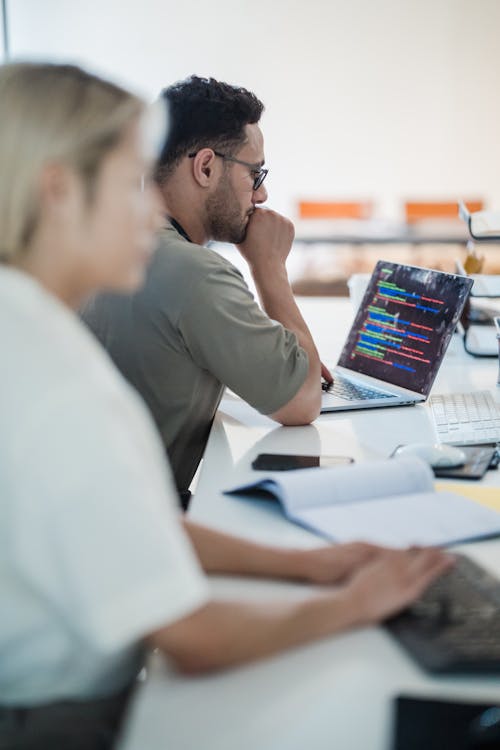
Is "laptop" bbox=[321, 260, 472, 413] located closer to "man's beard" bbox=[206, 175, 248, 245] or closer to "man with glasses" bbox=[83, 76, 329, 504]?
"man with glasses" bbox=[83, 76, 329, 504]

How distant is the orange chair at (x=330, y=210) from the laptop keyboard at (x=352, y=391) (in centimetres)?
466

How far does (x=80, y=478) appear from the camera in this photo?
0.76 m

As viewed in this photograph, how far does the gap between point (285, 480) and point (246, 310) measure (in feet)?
1.79

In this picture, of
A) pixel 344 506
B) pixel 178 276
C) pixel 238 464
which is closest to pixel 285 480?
pixel 344 506

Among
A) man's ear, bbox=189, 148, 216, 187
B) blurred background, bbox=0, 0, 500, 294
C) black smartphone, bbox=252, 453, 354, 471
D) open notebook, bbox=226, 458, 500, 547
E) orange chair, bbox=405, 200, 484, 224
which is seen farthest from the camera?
blurred background, bbox=0, 0, 500, 294

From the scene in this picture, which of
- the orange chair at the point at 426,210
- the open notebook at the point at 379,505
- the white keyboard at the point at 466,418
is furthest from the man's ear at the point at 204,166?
the orange chair at the point at 426,210

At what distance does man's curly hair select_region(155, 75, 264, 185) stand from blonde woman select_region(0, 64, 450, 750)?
40.9 inches

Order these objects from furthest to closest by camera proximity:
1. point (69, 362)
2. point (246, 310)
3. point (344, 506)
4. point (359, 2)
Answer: point (359, 2)
point (246, 310)
point (344, 506)
point (69, 362)

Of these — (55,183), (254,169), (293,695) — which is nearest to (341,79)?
(254,169)

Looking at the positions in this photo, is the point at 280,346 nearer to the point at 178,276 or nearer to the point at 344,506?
the point at 178,276

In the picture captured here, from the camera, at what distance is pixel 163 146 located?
6.41 ft

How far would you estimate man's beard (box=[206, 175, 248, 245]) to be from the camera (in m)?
1.99

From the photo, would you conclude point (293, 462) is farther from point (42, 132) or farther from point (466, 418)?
point (42, 132)

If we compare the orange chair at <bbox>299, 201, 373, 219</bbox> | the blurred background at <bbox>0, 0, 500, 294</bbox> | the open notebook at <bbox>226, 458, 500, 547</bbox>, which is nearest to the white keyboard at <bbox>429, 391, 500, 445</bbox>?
the open notebook at <bbox>226, 458, 500, 547</bbox>
